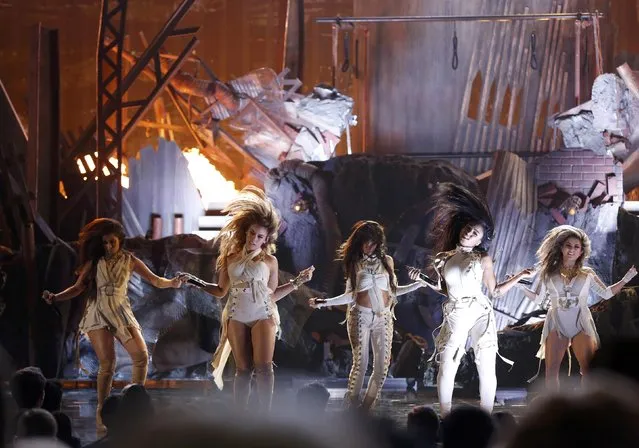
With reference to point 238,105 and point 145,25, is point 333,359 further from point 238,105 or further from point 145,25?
point 145,25

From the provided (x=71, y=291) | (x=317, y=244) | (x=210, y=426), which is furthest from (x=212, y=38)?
(x=210, y=426)

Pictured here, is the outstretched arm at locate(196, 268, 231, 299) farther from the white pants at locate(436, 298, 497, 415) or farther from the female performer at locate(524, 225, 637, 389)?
the female performer at locate(524, 225, 637, 389)

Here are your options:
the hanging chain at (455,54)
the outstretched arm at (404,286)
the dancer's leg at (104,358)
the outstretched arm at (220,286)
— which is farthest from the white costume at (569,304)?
the hanging chain at (455,54)

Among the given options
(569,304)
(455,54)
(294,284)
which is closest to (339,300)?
(294,284)

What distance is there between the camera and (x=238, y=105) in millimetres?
13508

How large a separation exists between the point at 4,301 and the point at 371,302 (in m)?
6.14

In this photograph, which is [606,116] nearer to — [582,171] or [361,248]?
[582,171]

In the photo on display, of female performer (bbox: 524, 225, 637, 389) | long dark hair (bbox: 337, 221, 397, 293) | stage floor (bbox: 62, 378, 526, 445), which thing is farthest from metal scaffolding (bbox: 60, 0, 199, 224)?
female performer (bbox: 524, 225, 637, 389)

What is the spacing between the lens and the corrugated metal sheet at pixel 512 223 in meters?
12.6

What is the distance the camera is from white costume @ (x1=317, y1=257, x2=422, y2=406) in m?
8.41

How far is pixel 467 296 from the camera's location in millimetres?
8109

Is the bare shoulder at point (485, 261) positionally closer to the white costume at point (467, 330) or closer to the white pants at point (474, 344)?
the white costume at point (467, 330)

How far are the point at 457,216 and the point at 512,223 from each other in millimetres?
4449

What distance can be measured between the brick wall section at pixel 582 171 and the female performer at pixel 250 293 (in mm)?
5554
